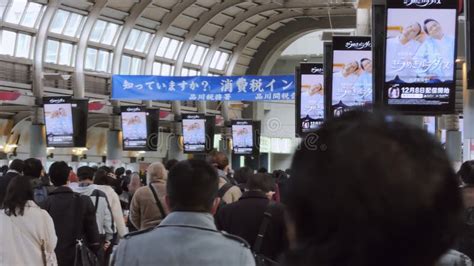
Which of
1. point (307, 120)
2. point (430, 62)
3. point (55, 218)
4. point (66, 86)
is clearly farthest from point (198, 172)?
point (66, 86)

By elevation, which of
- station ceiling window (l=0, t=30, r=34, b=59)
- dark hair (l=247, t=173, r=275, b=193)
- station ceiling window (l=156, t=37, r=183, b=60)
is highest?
station ceiling window (l=156, t=37, r=183, b=60)

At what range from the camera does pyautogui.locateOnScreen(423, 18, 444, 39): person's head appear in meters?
8.52

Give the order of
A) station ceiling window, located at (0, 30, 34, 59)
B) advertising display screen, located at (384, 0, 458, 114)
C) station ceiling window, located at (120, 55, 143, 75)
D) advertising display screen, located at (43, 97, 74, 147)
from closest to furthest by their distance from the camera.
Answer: advertising display screen, located at (384, 0, 458, 114), advertising display screen, located at (43, 97, 74, 147), station ceiling window, located at (0, 30, 34, 59), station ceiling window, located at (120, 55, 143, 75)

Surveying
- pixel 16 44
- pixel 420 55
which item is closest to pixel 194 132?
pixel 16 44

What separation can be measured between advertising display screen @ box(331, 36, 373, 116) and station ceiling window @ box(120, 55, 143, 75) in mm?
24977

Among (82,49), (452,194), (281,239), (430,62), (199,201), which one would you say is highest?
(82,49)

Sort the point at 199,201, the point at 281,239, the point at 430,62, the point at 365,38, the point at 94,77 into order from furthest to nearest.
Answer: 1. the point at 94,77
2. the point at 365,38
3. the point at 430,62
4. the point at 281,239
5. the point at 199,201

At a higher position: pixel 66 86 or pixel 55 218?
pixel 66 86

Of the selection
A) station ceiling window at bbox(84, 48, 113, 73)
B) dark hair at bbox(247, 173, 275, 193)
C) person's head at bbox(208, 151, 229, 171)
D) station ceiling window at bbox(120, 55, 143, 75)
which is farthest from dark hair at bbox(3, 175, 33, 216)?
station ceiling window at bbox(120, 55, 143, 75)

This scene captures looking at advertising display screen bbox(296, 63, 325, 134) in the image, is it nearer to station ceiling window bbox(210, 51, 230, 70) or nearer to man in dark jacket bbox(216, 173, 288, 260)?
man in dark jacket bbox(216, 173, 288, 260)

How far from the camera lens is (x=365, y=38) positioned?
1238 centimetres

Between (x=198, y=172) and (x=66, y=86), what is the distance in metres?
30.2

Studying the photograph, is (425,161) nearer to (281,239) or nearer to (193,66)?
(281,239)

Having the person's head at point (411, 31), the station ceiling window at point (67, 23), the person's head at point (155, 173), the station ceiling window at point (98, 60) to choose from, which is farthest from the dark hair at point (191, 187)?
the station ceiling window at point (98, 60)
